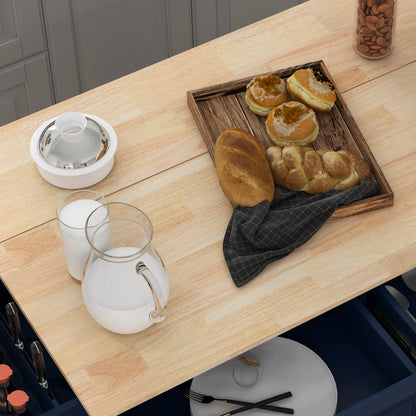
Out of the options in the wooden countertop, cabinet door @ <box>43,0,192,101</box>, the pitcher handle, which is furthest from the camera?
cabinet door @ <box>43,0,192,101</box>

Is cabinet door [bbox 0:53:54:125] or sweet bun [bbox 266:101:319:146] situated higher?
sweet bun [bbox 266:101:319:146]

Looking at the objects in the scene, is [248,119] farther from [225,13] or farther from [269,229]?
[225,13]

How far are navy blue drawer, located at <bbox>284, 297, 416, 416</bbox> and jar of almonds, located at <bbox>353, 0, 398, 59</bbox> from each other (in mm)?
538

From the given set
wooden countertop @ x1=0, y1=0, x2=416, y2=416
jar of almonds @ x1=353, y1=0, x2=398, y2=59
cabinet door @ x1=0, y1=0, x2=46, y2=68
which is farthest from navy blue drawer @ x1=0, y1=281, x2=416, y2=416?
cabinet door @ x1=0, y1=0, x2=46, y2=68

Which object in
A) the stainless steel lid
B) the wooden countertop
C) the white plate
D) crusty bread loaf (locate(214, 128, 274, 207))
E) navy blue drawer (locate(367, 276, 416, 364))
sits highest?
the stainless steel lid

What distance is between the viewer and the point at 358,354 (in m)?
1.65

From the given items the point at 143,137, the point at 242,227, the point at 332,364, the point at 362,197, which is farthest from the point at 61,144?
the point at 332,364

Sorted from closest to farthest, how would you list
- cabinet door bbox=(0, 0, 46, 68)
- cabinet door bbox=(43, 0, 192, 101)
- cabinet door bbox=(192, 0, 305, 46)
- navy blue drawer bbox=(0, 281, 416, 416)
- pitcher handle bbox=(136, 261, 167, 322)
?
pitcher handle bbox=(136, 261, 167, 322) → navy blue drawer bbox=(0, 281, 416, 416) → cabinet door bbox=(0, 0, 46, 68) → cabinet door bbox=(43, 0, 192, 101) → cabinet door bbox=(192, 0, 305, 46)

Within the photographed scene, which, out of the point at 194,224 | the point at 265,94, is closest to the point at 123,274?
the point at 194,224

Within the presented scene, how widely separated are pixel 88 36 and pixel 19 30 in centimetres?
22

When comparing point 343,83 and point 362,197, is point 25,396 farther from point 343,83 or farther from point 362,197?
point 343,83

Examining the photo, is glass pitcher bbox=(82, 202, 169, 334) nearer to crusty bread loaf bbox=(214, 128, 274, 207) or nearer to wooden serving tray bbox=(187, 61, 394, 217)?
crusty bread loaf bbox=(214, 128, 274, 207)

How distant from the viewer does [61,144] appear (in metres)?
1.50

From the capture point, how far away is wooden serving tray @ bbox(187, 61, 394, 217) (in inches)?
63.4
